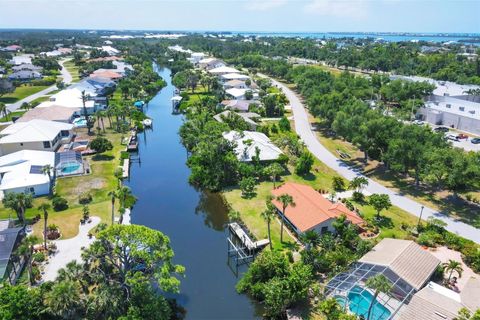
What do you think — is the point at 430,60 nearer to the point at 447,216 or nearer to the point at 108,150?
the point at 447,216

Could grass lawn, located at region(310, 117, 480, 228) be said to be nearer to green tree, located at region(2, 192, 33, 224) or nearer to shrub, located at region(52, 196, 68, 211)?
shrub, located at region(52, 196, 68, 211)

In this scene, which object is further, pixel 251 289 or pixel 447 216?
pixel 447 216

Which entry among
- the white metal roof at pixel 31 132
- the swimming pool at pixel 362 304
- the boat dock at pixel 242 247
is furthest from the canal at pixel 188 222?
the white metal roof at pixel 31 132

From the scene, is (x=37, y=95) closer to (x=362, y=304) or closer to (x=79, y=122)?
(x=79, y=122)

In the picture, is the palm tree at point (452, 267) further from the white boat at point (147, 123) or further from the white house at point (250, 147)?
the white boat at point (147, 123)

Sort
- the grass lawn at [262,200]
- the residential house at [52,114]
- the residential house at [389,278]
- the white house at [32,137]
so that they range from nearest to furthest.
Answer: the residential house at [389,278]
the grass lawn at [262,200]
the white house at [32,137]
the residential house at [52,114]

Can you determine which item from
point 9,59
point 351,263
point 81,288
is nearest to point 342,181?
point 351,263
